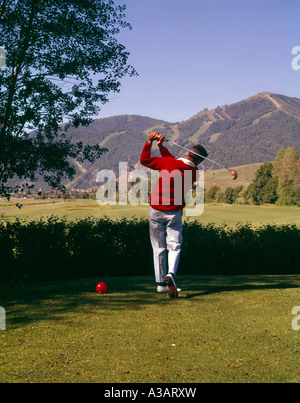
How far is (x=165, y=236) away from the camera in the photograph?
763cm

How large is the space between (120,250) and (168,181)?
6.44 m

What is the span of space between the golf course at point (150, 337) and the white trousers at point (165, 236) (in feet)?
2.07

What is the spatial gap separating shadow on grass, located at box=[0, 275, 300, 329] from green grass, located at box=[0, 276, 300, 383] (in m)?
0.02

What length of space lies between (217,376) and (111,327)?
1.97 m

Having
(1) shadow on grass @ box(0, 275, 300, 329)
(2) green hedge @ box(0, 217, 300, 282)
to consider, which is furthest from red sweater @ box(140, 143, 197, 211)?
(2) green hedge @ box(0, 217, 300, 282)

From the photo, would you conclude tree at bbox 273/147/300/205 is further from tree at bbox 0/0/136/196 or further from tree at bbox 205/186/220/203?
tree at bbox 0/0/136/196

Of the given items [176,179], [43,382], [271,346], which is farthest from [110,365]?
[176,179]

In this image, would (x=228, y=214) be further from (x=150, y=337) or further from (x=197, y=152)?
(x=150, y=337)

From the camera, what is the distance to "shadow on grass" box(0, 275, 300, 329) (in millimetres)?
6320

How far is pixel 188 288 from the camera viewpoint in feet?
27.4

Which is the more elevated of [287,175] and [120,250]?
[287,175]

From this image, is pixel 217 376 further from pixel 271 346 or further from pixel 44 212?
pixel 44 212

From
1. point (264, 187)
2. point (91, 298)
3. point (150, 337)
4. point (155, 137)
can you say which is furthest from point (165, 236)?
point (264, 187)

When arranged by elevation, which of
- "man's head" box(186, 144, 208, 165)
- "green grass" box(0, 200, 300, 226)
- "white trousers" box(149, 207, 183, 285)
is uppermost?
"man's head" box(186, 144, 208, 165)
